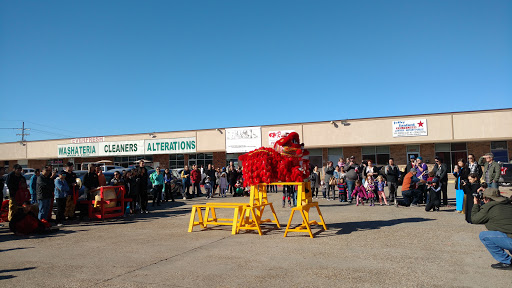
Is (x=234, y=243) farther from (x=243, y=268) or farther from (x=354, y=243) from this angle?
(x=354, y=243)

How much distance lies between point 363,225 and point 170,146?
98.3 ft

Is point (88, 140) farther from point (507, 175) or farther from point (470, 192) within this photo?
point (470, 192)

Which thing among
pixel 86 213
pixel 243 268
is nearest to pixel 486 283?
pixel 243 268

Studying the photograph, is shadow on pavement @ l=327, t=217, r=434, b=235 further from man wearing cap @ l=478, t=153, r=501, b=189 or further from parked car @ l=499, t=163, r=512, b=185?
parked car @ l=499, t=163, r=512, b=185

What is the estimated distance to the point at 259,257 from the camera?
6.74 meters

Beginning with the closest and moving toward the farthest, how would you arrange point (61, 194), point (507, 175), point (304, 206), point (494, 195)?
point (494, 195) < point (304, 206) < point (61, 194) < point (507, 175)

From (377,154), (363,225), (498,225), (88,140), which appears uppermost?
(88,140)

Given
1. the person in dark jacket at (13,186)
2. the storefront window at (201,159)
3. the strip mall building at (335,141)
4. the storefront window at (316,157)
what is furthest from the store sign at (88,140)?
the person in dark jacket at (13,186)

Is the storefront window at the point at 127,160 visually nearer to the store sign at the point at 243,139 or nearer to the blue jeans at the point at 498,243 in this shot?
the store sign at the point at 243,139

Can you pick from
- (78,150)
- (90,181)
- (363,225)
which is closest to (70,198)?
(90,181)

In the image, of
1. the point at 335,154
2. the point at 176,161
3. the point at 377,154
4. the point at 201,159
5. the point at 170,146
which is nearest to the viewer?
the point at 377,154

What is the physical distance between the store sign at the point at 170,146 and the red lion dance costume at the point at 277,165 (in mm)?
27857

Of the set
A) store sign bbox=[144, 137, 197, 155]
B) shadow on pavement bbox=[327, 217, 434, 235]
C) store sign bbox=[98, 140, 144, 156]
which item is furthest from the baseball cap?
store sign bbox=[98, 140, 144, 156]

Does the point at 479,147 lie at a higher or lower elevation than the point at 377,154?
higher
